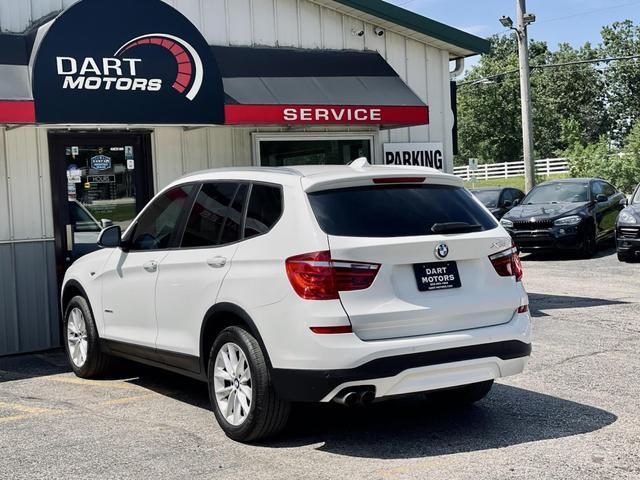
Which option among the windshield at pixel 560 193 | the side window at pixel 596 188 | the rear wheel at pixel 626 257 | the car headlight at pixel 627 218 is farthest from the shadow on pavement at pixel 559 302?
the side window at pixel 596 188

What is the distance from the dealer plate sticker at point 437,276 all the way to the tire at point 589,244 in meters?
13.2

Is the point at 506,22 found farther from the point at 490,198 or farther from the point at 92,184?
the point at 92,184

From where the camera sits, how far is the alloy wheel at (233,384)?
578 cm

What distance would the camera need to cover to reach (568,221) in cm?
1812

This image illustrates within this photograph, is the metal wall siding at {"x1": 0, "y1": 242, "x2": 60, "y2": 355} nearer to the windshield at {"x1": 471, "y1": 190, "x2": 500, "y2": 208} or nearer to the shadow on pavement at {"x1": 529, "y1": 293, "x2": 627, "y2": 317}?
the shadow on pavement at {"x1": 529, "y1": 293, "x2": 627, "y2": 317}

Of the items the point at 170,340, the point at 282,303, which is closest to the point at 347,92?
the point at 170,340

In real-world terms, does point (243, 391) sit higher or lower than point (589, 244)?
lower

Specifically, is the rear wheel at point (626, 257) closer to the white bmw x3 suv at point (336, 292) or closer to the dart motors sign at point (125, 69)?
the dart motors sign at point (125, 69)

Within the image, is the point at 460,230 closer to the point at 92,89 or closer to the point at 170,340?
the point at 170,340

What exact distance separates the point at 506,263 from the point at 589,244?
42.9ft

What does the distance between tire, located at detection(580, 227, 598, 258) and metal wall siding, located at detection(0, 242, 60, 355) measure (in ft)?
38.2

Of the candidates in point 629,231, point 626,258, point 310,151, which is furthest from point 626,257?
point 310,151

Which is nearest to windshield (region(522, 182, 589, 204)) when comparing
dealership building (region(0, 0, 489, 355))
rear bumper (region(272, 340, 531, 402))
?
dealership building (region(0, 0, 489, 355))

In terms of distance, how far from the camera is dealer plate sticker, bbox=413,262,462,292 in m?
5.52
